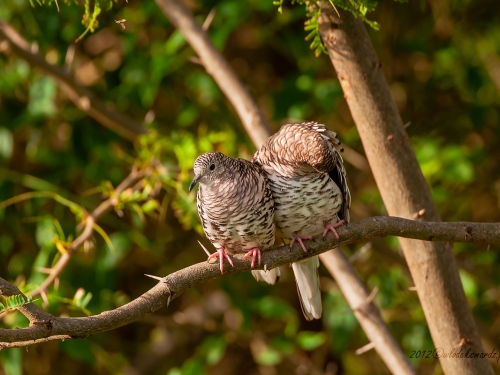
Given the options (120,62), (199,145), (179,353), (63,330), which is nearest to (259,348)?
(179,353)

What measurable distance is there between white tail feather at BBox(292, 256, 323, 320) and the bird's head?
602 millimetres

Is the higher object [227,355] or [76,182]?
[76,182]

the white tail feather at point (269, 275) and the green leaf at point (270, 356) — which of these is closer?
the white tail feather at point (269, 275)

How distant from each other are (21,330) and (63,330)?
3.5 inches

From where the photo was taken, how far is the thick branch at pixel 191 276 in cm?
138

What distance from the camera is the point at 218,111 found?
349 cm

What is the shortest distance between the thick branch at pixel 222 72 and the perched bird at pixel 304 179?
379 mm

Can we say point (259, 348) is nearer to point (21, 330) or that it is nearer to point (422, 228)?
point (422, 228)

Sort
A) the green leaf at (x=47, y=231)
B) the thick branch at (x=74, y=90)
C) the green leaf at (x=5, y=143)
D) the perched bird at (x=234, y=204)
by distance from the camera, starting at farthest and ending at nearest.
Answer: the green leaf at (x=5, y=143) < the thick branch at (x=74, y=90) < the green leaf at (x=47, y=231) < the perched bird at (x=234, y=204)

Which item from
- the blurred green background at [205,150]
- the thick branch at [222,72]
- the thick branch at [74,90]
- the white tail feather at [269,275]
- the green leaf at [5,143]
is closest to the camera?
the white tail feather at [269,275]

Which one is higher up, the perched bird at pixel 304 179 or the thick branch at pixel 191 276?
the perched bird at pixel 304 179

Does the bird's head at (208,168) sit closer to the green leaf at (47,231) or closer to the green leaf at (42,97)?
the green leaf at (47,231)

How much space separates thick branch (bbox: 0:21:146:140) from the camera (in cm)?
284

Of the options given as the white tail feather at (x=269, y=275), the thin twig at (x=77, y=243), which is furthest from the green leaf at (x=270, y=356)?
the thin twig at (x=77, y=243)
